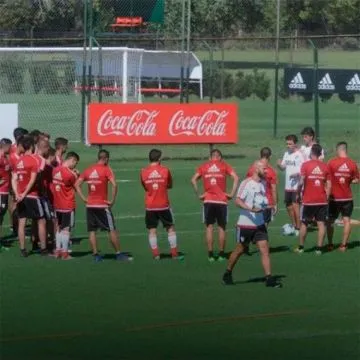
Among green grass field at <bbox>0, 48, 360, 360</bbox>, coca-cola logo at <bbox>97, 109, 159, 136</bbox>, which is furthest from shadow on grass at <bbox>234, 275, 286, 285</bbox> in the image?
coca-cola logo at <bbox>97, 109, 159, 136</bbox>

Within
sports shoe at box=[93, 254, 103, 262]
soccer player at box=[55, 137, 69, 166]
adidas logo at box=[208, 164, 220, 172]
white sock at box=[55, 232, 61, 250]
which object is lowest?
sports shoe at box=[93, 254, 103, 262]

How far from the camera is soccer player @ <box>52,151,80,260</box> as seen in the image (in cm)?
2109

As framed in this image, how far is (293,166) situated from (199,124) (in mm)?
13678

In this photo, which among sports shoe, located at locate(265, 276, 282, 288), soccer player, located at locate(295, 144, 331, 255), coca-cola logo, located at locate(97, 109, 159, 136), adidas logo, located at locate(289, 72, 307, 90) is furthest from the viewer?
adidas logo, located at locate(289, 72, 307, 90)

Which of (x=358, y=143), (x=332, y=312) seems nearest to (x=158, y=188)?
(x=332, y=312)

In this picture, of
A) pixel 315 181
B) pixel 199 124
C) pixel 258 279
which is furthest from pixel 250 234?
pixel 199 124

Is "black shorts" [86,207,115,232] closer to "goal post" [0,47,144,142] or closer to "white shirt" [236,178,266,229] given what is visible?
"white shirt" [236,178,266,229]

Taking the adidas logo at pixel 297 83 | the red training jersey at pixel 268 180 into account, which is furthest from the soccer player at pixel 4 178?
the adidas logo at pixel 297 83

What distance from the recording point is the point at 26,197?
21.6 meters

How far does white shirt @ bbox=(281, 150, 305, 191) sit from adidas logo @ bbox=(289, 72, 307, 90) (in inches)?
878

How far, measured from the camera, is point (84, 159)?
39344 millimetres

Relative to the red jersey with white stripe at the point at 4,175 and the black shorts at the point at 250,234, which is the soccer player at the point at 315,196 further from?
the red jersey with white stripe at the point at 4,175

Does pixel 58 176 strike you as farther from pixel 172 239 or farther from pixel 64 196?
pixel 172 239

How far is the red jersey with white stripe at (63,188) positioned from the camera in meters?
21.1
